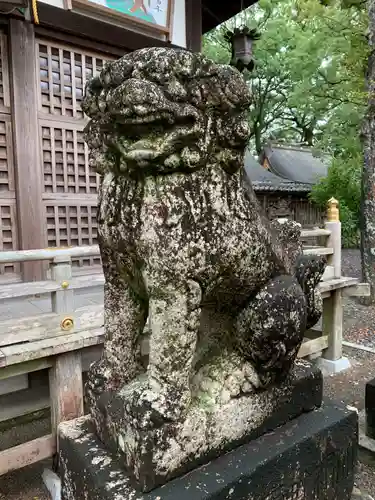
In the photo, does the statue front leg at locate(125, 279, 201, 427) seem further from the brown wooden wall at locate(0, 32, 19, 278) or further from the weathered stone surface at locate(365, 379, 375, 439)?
the brown wooden wall at locate(0, 32, 19, 278)

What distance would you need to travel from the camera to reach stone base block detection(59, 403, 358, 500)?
1.32 metres

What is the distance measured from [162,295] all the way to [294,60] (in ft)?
49.3

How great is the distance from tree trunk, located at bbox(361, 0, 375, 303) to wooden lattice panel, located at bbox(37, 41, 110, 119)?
4.08m

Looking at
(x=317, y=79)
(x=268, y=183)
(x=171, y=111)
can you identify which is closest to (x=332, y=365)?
(x=171, y=111)

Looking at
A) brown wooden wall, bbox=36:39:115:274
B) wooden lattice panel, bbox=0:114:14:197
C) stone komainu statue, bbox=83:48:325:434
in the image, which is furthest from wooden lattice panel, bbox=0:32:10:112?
stone komainu statue, bbox=83:48:325:434

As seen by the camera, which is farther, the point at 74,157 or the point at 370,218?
the point at 370,218

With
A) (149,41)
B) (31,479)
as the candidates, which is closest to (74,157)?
(149,41)

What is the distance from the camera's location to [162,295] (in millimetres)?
1319

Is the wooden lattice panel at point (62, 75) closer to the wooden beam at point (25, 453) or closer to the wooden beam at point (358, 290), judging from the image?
the wooden beam at point (25, 453)

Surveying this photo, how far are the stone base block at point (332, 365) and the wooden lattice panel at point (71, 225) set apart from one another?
2.85 meters

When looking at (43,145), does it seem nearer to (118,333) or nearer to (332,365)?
(118,333)

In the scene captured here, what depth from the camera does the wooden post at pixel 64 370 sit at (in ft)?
9.18

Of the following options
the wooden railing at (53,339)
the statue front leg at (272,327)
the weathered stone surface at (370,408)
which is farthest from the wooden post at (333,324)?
the statue front leg at (272,327)

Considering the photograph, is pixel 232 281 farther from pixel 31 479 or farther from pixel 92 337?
pixel 31 479
